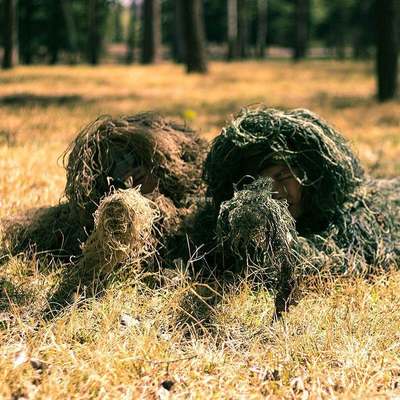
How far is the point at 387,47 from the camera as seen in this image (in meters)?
10.7

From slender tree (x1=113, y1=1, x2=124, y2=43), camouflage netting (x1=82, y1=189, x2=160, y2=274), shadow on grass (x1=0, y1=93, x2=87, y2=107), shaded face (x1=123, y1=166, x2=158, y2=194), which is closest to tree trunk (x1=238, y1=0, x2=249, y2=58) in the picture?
slender tree (x1=113, y1=1, x2=124, y2=43)

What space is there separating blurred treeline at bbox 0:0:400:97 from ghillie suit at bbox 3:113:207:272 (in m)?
7.61

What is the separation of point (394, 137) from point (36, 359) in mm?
6633

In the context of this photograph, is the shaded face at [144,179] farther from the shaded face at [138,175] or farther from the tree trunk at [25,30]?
the tree trunk at [25,30]

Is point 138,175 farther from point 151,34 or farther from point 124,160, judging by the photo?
point 151,34

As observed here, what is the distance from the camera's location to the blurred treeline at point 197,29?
52.7 ft

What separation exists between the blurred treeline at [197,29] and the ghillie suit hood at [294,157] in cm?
753

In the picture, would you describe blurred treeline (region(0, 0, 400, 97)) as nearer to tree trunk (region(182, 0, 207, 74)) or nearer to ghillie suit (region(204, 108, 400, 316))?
tree trunk (region(182, 0, 207, 74))

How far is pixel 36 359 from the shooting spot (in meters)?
2.41

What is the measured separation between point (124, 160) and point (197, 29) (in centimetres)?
1301

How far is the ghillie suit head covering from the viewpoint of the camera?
→ 3600 millimetres

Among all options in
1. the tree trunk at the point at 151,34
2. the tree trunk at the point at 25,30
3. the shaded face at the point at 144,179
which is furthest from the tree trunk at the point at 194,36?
the tree trunk at the point at 25,30

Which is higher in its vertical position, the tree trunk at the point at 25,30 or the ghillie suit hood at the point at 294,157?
the tree trunk at the point at 25,30

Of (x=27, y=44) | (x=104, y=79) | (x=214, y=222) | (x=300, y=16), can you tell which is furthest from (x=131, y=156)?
(x=27, y=44)
